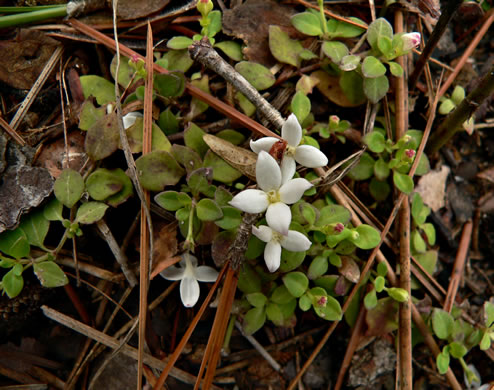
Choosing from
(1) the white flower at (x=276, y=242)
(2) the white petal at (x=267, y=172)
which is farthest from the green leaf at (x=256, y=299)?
(2) the white petal at (x=267, y=172)

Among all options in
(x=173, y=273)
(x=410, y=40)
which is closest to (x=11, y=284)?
(x=173, y=273)

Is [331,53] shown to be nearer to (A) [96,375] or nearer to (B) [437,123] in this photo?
Answer: (B) [437,123]

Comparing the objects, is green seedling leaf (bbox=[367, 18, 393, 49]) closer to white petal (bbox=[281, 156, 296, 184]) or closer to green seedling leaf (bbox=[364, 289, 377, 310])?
white petal (bbox=[281, 156, 296, 184])

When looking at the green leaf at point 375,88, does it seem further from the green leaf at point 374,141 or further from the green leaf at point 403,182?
the green leaf at point 403,182

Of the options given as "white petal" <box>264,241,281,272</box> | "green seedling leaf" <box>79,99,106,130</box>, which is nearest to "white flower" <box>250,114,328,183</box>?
"white petal" <box>264,241,281,272</box>

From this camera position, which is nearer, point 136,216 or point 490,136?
point 136,216

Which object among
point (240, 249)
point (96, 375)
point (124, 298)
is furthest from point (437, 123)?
point (96, 375)
